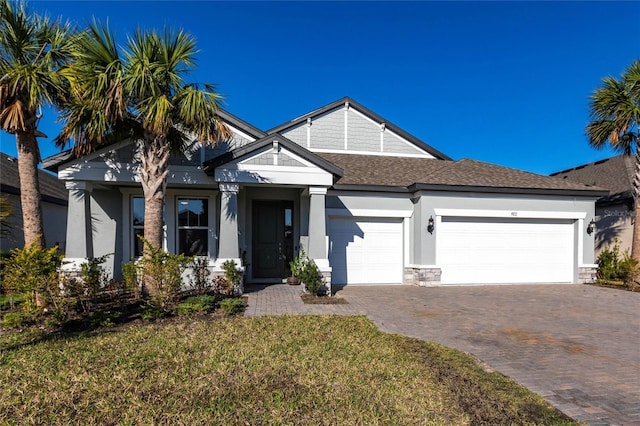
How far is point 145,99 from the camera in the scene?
23.1 feet

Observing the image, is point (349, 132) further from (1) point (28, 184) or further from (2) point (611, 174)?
(2) point (611, 174)

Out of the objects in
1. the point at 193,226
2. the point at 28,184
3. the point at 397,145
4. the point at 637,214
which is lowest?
the point at 193,226

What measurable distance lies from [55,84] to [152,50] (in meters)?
2.02

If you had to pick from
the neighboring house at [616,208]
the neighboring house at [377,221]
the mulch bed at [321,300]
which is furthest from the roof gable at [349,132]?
the neighboring house at [616,208]

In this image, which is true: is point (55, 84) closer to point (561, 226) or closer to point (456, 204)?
point (456, 204)

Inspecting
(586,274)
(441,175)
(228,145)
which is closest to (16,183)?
(228,145)

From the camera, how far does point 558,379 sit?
402 centimetres

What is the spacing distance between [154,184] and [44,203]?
33.0 ft

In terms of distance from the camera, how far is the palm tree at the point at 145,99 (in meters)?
6.59

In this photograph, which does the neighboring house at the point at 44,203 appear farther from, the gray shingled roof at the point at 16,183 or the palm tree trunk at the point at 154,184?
the palm tree trunk at the point at 154,184

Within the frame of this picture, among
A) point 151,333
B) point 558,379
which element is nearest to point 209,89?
point 151,333

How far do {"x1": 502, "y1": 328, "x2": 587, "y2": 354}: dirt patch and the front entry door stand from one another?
6866 mm

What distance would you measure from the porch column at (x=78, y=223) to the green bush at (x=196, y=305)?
350cm

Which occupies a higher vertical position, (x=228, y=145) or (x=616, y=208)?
(x=228, y=145)
